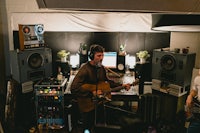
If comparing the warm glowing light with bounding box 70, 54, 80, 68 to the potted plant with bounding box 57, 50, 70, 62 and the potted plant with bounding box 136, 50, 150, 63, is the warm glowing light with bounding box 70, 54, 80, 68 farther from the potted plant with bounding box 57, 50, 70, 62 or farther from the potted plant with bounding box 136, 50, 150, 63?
the potted plant with bounding box 136, 50, 150, 63

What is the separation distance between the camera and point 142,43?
164 inches

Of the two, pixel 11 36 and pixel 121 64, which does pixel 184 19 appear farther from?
pixel 11 36

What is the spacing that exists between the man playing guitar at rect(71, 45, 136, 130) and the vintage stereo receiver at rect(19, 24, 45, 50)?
4.16 feet

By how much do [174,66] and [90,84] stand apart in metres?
1.45

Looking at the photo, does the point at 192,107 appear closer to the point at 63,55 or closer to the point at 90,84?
the point at 90,84

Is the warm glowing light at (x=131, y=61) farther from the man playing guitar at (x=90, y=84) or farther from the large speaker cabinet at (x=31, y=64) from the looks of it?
the large speaker cabinet at (x=31, y=64)

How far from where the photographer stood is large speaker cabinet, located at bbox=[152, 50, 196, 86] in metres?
3.26

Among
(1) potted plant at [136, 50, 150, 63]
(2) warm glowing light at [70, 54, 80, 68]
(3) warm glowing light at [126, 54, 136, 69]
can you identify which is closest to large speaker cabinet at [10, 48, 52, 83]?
(2) warm glowing light at [70, 54, 80, 68]

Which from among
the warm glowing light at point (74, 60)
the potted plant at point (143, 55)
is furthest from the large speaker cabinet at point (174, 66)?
the warm glowing light at point (74, 60)

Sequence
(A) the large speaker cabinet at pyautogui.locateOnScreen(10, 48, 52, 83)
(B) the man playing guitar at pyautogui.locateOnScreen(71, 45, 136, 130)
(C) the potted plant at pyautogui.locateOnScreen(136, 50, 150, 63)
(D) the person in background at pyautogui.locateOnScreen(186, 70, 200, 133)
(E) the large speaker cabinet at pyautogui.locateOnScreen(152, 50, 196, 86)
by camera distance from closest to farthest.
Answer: (D) the person in background at pyautogui.locateOnScreen(186, 70, 200, 133) → (B) the man playing guitar at pyautogui.locateOnScreen(71, 45, 136, 130) → (E) the large speaker cabinet at pyautogui.locateOnScreen(152, 50, 196, 86) → (A) the large speaker cabinet at pyautogui.locateOnScreen(10, 48, 52, 83) → (C) the potted plant at pyautogui.locateOnScreen(136, 50, 150, 63)

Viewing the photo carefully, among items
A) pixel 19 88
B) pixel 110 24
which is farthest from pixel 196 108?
pixel 19 88

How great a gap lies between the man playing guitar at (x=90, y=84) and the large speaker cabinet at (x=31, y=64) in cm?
113

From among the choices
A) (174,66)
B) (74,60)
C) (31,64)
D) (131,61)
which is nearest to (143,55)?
(131,61)

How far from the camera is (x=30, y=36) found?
11.6 feet
